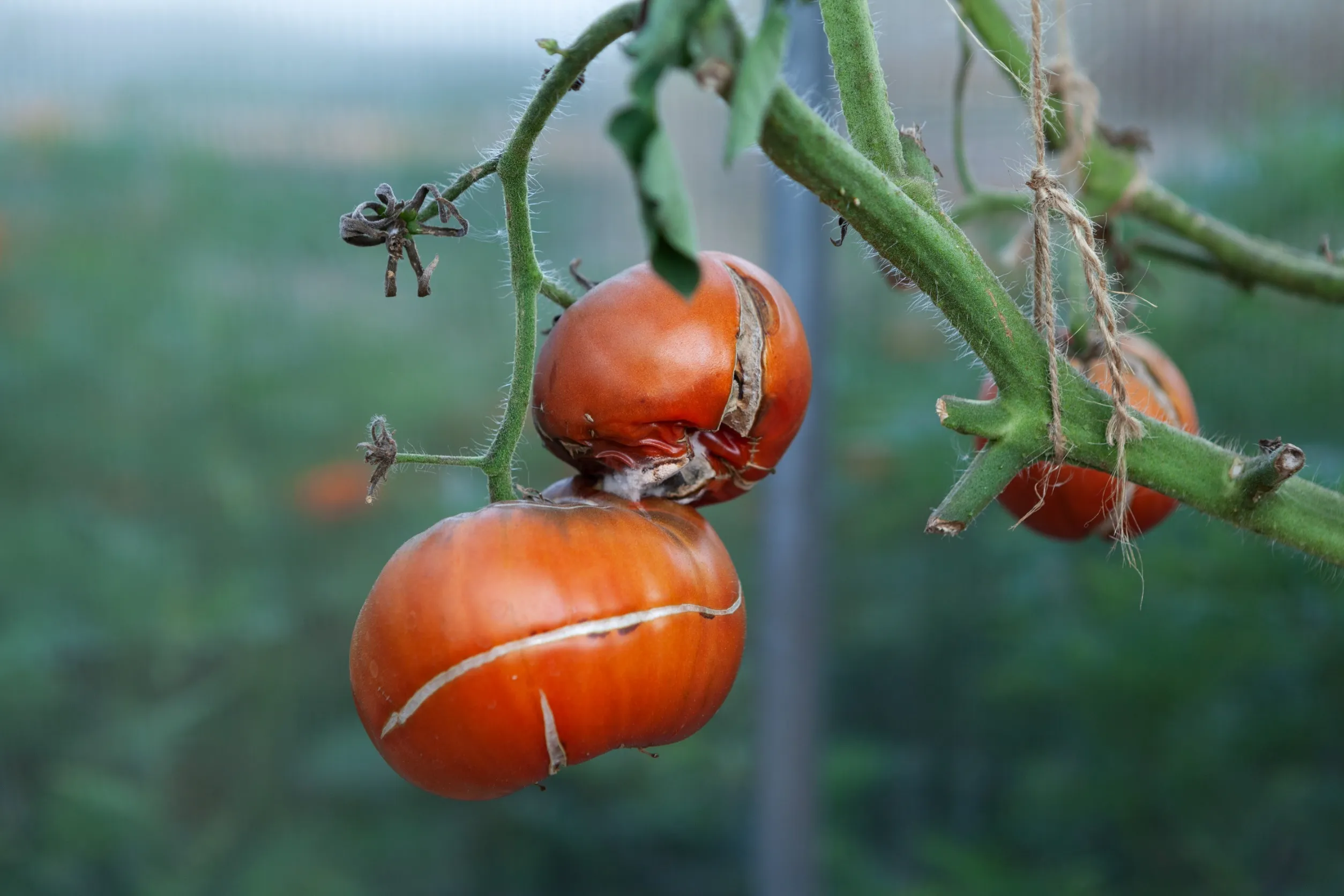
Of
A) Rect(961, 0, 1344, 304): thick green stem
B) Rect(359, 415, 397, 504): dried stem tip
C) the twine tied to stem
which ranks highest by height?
Rect(961, 0, 1344, 304): thick green stem

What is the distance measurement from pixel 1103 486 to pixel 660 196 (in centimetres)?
37

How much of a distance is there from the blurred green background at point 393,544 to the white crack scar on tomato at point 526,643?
120 centimetres

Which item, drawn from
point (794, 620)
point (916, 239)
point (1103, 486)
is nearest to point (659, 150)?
point (916, 239)

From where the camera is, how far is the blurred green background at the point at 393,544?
62.7 inches

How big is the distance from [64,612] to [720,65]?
1.71 meters

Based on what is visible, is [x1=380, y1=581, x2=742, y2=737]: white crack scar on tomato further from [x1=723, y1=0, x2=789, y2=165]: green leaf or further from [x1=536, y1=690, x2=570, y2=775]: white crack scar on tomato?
[x1=723, y1=0, x2=789, y2=165]: green leaf

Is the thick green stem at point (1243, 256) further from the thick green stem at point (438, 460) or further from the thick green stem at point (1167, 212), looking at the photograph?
the thick green stem at point (438, 460)

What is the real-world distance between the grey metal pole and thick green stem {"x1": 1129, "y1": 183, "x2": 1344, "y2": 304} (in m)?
0.97

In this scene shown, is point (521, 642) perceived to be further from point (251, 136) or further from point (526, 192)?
point (251, 136)

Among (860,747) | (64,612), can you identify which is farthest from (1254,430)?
(64,612)

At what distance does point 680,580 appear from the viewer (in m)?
0.41

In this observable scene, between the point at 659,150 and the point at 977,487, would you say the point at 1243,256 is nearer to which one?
the point at 977,487

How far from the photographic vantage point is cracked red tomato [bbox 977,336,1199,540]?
550 millimetres

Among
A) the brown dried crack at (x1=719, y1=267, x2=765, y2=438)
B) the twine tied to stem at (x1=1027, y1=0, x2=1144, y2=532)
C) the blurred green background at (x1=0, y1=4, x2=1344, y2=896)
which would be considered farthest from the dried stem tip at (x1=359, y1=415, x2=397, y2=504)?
the blurred green background at (x1=0, y1=4, x2=1344, y2=896)
